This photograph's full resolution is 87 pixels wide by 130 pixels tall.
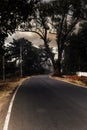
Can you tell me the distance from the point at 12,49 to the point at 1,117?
131 m

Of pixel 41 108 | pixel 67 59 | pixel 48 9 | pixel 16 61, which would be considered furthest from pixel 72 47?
pixel 41 108

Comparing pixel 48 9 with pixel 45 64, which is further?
pixel 45 64

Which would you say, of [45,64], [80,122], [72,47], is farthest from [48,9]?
[45,64]

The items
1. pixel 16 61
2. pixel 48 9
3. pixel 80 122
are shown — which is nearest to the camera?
pixel 80 122

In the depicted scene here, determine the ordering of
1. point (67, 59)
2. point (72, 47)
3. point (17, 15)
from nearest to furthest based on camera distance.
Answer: point (17, 15) → point (72, 47) → point (67, 59)

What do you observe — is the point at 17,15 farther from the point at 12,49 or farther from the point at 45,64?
the point at 45,64

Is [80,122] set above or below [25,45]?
below

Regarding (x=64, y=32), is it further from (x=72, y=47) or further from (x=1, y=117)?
(x=1, y=117)

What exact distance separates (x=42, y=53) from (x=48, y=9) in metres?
89.7

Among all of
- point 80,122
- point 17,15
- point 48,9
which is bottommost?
point 80,122

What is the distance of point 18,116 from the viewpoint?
1619cm

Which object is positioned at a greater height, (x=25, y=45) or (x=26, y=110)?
(x=25, y=45)

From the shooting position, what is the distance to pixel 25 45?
495ft

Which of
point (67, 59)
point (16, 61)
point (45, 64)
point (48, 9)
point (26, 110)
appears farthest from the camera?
point (45, 64)
